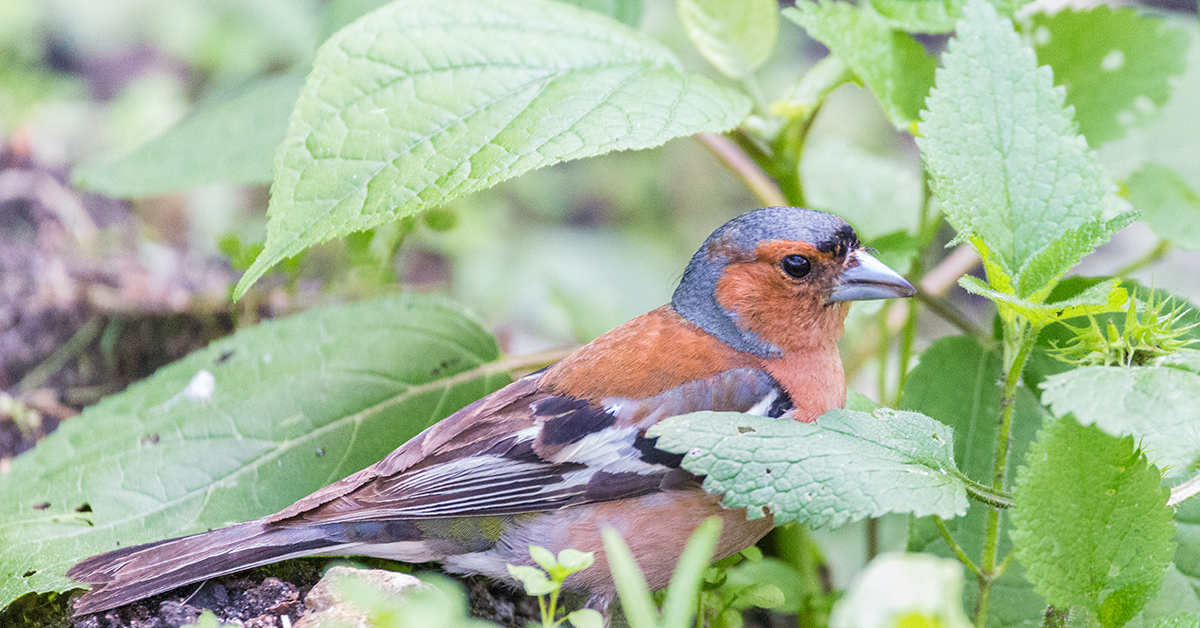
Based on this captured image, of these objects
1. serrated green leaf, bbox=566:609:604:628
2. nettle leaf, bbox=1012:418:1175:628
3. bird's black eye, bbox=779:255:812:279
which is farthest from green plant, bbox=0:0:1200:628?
bird's black eye, bbox=779:255:812:279

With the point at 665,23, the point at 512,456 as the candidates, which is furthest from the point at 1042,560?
the point at 665,23

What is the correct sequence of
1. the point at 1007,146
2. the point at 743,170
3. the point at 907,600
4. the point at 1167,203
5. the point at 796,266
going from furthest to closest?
the point at 743,170 < the point at 1167,203 < the point at 796,266 < the point at 1007,146 < the point at 907,600

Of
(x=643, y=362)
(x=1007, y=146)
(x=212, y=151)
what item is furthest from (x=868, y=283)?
(x=212, y=151)

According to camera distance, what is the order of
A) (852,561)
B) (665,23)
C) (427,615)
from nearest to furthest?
(427,615), (852,561), (665,23)

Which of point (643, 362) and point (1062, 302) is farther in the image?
point (643, 362)

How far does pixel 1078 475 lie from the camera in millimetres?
1679

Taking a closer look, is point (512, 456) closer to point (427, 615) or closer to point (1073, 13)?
point (427, 615)

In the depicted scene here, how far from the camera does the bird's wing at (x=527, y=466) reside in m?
2.08

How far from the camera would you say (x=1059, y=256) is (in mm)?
1802

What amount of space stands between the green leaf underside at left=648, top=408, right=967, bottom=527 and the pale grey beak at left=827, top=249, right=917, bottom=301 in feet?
1.91

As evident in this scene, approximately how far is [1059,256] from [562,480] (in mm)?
1140

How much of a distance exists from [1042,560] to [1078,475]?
17 cm

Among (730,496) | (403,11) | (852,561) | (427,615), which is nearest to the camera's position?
(427,615)

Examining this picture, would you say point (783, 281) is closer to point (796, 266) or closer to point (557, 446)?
point (796, 266)
